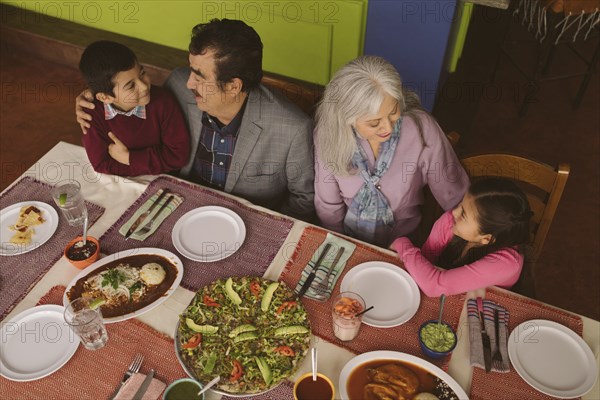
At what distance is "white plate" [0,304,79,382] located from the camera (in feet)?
4.62

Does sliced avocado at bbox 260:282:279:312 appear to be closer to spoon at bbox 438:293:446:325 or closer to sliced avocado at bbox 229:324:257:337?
sliced avocado at bbox 229:324:257:337

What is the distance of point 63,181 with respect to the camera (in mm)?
1952

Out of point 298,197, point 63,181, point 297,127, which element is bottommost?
point 298,197

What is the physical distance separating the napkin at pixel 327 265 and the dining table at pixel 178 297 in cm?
2

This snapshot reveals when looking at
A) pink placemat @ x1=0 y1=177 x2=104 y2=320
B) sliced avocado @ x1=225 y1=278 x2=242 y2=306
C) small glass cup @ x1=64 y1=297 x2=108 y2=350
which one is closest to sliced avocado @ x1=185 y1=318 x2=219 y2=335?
sliced avocado @ x1=225 y1=278 x2=242 y2=306

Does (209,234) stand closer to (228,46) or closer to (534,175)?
(228,46)

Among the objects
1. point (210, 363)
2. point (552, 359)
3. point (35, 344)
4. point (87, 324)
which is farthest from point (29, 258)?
point (552, 359)

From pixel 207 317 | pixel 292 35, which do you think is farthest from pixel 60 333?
pixel 292 35

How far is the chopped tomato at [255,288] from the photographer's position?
1557mm

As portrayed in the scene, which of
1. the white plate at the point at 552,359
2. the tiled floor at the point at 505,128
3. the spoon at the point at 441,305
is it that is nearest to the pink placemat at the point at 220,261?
the spoon at the point at 441,305

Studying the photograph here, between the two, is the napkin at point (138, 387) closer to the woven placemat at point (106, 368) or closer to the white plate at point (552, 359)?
the woven placemat at point (106, 368)

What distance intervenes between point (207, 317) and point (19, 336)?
554mm

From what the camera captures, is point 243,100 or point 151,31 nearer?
point 243,100

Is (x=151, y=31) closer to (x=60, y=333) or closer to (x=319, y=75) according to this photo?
(x=319, y=75)
